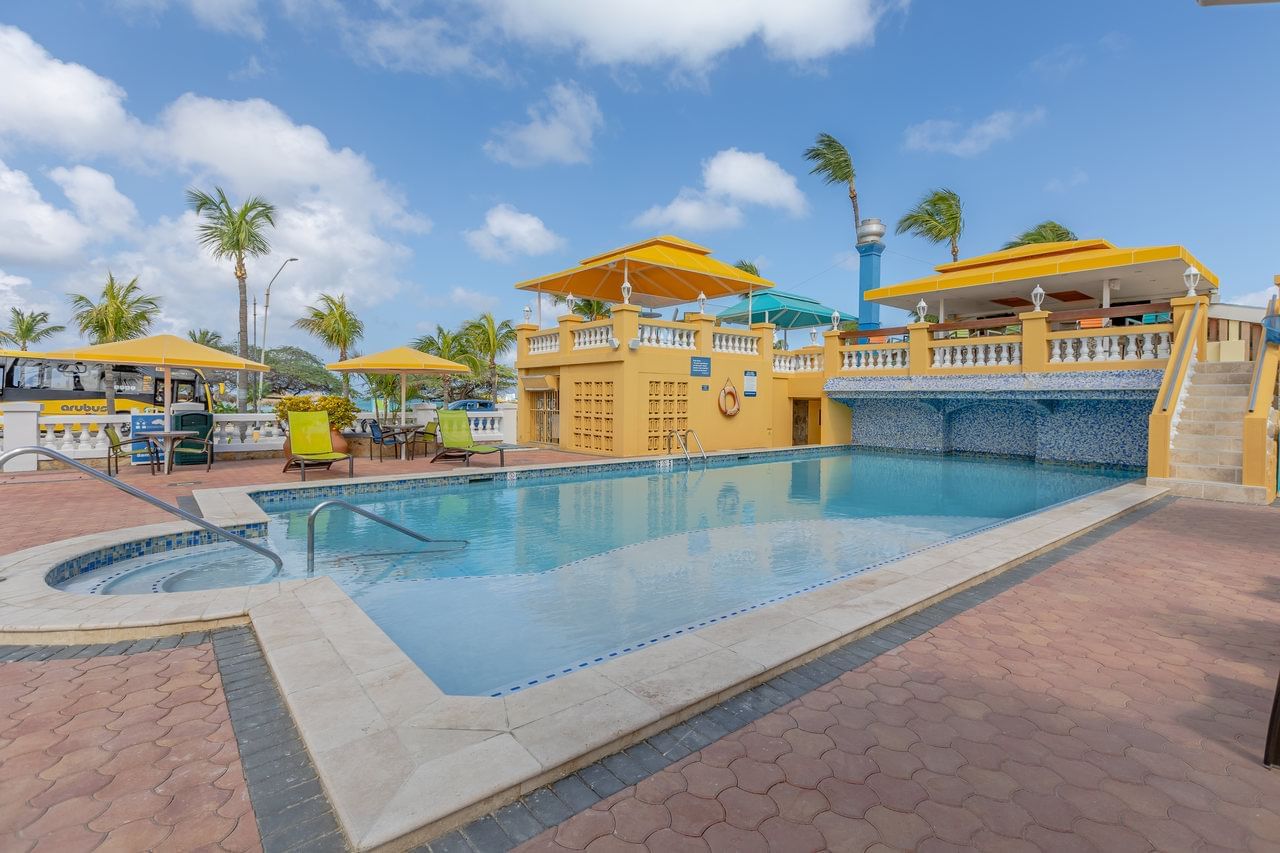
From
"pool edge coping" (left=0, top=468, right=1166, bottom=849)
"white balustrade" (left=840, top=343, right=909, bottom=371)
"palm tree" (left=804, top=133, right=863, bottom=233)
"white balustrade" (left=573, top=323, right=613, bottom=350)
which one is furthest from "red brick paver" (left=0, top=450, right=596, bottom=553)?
"palm tree" (left=804, top=133, right=863, bottom=233)

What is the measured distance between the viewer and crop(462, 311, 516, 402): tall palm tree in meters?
36.3

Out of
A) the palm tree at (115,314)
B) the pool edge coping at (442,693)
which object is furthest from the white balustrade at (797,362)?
the palm tree at (115,314)

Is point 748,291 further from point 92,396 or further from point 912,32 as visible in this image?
point 92,396

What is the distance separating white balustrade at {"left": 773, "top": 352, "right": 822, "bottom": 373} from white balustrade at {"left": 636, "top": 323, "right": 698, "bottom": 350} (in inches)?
145

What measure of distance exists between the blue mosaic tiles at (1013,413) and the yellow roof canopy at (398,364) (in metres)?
9.98

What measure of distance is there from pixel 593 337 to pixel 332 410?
20.9 feet

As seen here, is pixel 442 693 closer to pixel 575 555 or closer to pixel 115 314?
pixel 575 555

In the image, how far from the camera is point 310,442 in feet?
33.1

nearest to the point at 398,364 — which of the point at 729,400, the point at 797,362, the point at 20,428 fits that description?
the point at 20,428

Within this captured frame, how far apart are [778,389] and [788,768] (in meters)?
16.0

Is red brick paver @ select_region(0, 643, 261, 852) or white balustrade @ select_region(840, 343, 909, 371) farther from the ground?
white balustrade @ select_region(840, 343, 909, 371)

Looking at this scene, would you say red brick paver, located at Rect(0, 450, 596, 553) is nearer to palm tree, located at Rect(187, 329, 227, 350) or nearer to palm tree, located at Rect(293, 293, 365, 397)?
palm tree, located at Rect(293, 293, 365, 397)

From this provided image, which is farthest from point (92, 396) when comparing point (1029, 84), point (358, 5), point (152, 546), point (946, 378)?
point (1029, 84)

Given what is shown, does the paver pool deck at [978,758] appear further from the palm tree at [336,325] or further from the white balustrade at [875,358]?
the palm tree at [336,325]
